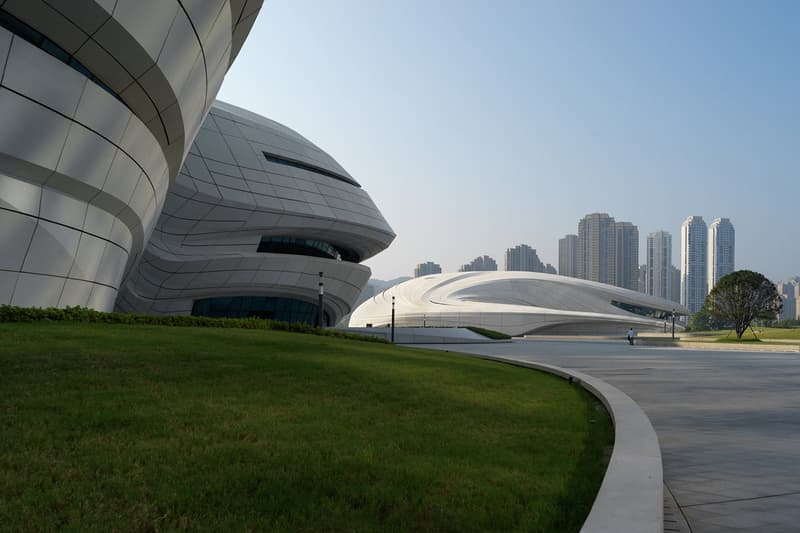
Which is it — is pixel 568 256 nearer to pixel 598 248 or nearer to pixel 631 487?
pixel 598 248

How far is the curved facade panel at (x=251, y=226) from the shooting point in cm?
3247

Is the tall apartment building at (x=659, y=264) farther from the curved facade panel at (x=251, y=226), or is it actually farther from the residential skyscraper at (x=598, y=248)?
the curved facade panel at (x=251, y=226)

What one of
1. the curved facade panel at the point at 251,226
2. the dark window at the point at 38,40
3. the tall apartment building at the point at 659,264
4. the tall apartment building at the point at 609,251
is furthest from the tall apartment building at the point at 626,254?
the dark window at the point at 38,40

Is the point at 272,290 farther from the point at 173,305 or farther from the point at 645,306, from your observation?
the point at 645,306

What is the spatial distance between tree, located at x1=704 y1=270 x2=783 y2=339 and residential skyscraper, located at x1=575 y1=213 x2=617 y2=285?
114 meters

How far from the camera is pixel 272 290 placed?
3741 cm

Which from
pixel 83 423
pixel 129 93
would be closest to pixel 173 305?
pixel 129 93

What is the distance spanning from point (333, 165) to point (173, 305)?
16.4 meters

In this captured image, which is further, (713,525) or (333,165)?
(333,165)

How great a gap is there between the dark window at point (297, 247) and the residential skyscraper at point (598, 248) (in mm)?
133174

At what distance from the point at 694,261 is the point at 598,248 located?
31.8m

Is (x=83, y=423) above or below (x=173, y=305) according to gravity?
below

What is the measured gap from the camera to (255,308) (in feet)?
125

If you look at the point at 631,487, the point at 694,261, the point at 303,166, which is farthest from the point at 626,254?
the point at 631,487
